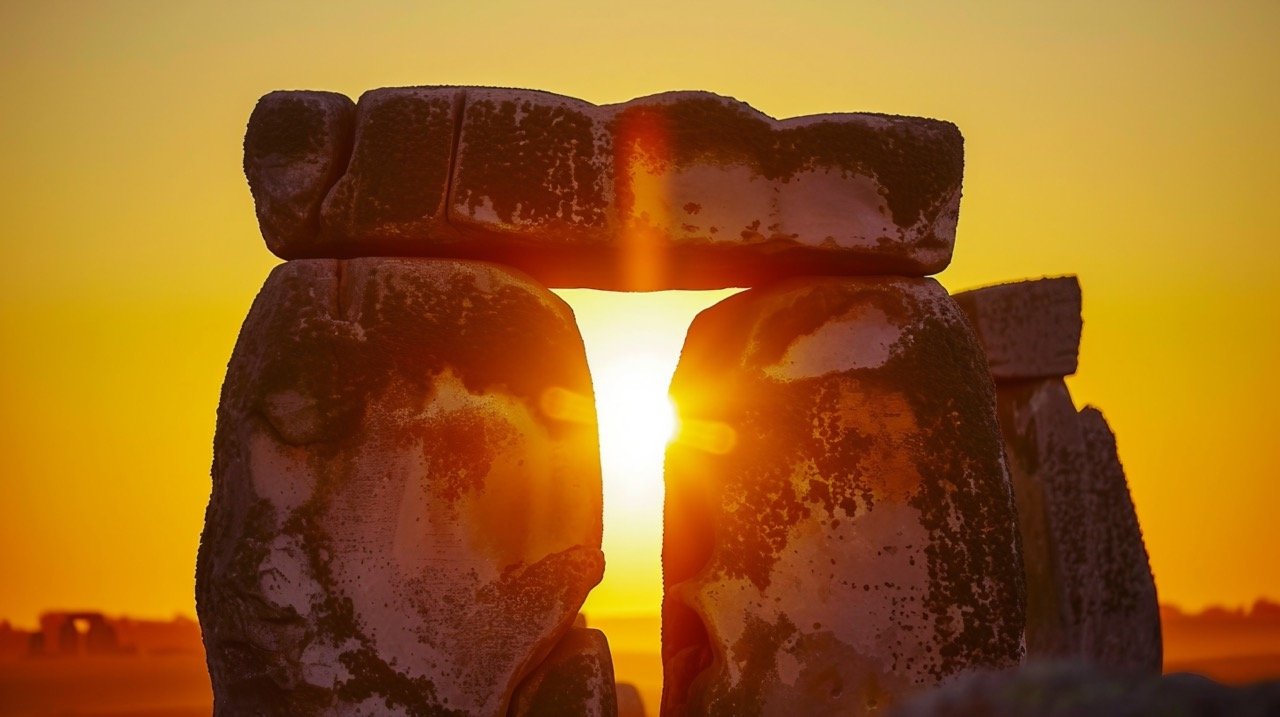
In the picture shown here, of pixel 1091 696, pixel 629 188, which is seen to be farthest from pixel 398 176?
pixel 1091 696

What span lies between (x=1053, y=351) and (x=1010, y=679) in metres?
6.12

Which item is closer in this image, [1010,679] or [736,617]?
[1010,679]

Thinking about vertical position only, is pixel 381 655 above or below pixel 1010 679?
below

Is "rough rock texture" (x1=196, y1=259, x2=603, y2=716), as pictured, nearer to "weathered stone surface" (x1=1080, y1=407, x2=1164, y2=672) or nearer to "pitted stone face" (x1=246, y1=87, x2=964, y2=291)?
"pitted stone face" (x1=246, y1=87, x2=964, y2=291)

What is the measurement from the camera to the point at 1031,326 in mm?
8289

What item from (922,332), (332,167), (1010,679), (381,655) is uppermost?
(332,167)

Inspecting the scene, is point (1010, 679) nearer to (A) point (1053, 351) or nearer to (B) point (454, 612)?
(B) point (454, 612)

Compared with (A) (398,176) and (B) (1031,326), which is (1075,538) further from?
(A) (398,176)

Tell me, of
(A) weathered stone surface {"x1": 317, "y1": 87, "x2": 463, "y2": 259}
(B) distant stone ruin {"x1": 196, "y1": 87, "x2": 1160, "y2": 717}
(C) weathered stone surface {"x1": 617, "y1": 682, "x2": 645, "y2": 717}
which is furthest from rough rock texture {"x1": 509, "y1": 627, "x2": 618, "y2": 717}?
(C) weathered stone surface {"x1": 617, "y1": 682, "x2": 645, "y2": 717}

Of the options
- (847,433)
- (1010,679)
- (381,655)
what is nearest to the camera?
(1010,679)

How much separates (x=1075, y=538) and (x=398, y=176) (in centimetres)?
448

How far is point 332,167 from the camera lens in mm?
5312

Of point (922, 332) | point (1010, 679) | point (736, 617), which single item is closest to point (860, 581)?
point (736, 617)

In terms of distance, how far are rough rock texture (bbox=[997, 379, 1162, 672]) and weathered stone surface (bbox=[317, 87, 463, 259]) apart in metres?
4.16
